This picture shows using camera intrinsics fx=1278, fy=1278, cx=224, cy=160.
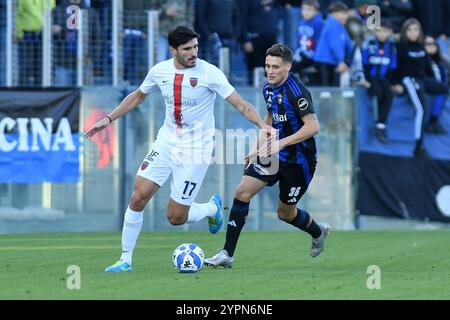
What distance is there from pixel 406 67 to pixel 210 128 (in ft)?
28.6

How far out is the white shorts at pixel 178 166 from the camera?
13.0m

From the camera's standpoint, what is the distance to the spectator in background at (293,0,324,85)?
21.1 metres

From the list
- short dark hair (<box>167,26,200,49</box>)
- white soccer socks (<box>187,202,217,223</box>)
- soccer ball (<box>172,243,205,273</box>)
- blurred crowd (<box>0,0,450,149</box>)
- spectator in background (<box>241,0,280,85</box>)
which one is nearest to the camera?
soccer ball (<box>172,243,205,273</box>)

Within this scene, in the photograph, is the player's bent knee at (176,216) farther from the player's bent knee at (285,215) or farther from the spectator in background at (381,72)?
the spectator in background at (381,72)

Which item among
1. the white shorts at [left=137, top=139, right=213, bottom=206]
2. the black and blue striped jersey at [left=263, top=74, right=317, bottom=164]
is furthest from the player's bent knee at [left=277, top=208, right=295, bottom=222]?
the white shorts at [left=137, top=139, right=213, bottom=206]

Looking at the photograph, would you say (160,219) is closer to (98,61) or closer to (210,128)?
(98,61)

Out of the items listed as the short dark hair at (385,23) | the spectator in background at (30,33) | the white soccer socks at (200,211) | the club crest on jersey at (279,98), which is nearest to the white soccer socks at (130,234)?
the white soccer socks at (200,211)

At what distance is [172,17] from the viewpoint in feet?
70.0

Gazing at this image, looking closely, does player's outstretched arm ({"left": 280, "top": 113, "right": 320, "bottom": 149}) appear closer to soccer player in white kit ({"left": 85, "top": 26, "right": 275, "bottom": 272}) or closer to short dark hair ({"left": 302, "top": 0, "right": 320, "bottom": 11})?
soccer player in white kit ({"left": 85, "top": 26, "right": 275, "bottom": 272})

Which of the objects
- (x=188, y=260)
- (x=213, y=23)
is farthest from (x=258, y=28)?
(x=188, y=260)

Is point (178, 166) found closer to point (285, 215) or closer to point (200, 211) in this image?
point (200, 211)

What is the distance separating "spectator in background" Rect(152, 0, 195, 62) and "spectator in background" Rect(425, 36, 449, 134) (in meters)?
4.11

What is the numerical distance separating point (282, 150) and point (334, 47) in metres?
8.01

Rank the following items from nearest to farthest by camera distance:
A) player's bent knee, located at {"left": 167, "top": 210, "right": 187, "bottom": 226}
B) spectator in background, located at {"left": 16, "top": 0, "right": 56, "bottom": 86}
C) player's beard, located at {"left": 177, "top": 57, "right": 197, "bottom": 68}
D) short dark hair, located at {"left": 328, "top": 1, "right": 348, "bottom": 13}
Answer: player's beard, located at {"left": 177, "top": 57, "right": 197, "bottom": 68}
player's bent knee, located at {"left": 167, "top": 210, "right": 187, "bottom": 226}
spectator in background, located at {"left": 16, "top": 0, "right": 56, "bottom": 86}
short dark hair, located at {"left": 328, "top": 1, "right": 348, "bottom": 13}
